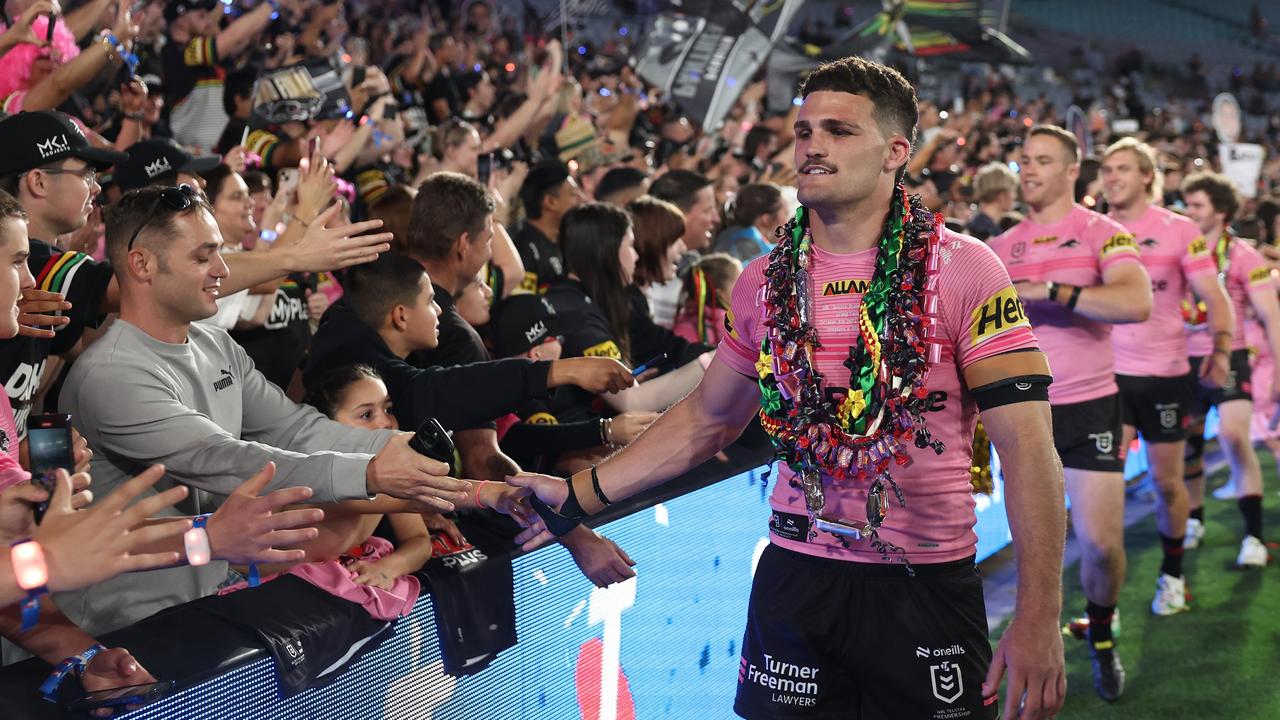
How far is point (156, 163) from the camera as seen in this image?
517cm

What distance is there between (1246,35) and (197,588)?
129 feet

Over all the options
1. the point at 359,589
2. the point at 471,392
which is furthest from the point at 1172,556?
the point at 359,589

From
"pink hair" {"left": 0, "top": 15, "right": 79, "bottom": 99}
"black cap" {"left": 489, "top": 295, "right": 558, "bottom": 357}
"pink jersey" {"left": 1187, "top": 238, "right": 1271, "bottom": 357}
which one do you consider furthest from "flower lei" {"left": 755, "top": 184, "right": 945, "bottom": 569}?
"pink jersey" {"left": 1187, "top": 238, "right": 1271, "bottom": 357}

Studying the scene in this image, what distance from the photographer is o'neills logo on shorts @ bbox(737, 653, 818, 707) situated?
118 inches

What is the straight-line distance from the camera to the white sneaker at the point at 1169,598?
688 centimetres

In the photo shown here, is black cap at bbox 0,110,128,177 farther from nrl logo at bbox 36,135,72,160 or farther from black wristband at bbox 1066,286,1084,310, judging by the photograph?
black wristband at bbox 1066,286,1084,310

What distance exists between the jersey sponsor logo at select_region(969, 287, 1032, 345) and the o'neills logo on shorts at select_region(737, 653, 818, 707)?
0.92m

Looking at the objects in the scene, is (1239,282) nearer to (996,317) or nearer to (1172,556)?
(1172,556)

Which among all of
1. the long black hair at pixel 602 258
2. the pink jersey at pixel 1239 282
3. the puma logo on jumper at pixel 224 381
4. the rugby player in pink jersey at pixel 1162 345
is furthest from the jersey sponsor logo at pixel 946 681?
the pink jersey at pixel 1239 282

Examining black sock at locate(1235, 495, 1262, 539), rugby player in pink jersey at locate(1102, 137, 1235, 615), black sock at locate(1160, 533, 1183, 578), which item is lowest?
black sock at locate(1235, 495, 1262, 539)

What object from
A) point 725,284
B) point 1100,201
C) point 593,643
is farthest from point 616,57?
point 593,643

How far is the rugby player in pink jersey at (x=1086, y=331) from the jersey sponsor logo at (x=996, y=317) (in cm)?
268

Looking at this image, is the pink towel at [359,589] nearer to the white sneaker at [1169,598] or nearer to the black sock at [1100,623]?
the black sock at [1100,623]

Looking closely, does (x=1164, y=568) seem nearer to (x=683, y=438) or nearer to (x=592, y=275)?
(x=592, y=275)
